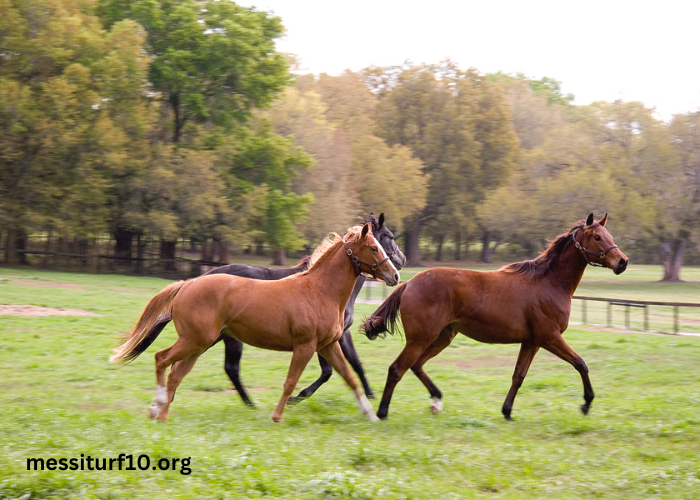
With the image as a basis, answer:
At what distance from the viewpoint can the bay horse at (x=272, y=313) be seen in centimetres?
810

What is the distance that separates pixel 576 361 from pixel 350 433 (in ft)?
9.55

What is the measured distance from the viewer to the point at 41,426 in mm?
7258

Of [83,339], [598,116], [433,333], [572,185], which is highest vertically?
[598,116]

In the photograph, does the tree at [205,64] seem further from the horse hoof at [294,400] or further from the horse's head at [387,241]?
the horse hoof at [294,400]

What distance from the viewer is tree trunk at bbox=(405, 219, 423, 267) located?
209 ft

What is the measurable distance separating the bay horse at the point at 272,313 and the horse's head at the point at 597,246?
2.55 metres

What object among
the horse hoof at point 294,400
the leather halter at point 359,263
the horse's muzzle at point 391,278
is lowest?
the horse hoof at point 294,400

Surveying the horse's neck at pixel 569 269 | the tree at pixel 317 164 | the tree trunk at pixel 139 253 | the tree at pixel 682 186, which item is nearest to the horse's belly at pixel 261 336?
the horse's neck at pixel 569 269

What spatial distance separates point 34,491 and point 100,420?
2531mm

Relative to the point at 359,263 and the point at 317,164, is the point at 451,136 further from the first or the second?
the point at 359,263

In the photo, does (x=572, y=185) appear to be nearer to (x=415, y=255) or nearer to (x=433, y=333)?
(x=415, y=255)

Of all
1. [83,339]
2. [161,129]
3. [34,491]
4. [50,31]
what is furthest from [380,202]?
[34,491]

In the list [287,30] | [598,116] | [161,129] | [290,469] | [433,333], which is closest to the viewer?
[290,469]

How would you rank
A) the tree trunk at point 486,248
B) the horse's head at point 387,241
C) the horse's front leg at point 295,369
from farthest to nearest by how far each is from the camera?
the tree trunk at point 486,248, the horse's head at point 387,241, the horse's front leg at point 295,369
